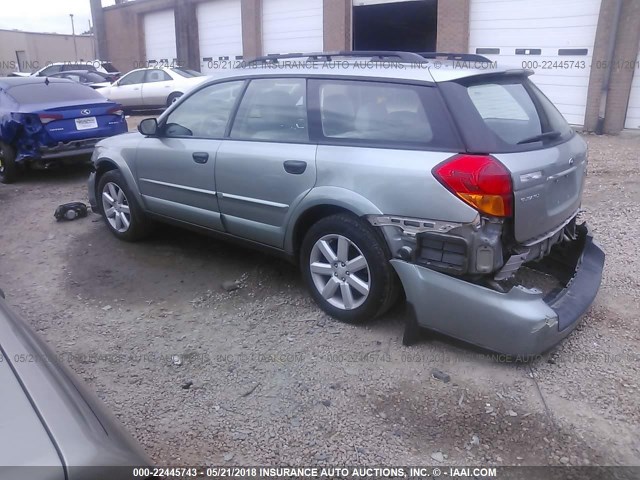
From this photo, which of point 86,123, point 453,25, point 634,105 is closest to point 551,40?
point 634,105

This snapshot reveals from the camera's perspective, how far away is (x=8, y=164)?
26.2 ft

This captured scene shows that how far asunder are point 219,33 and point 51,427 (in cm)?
2083

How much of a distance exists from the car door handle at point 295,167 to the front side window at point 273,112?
170 millimetres

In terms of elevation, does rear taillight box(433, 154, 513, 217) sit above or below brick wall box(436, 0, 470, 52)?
below

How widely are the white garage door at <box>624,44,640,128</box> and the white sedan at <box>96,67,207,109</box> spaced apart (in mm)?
10919

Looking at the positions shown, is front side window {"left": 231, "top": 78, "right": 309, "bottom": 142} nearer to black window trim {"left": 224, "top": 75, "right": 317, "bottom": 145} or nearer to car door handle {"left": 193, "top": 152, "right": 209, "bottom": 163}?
black window trim {"left": 224, "top": 75, "right": 317, "bottom": 145}

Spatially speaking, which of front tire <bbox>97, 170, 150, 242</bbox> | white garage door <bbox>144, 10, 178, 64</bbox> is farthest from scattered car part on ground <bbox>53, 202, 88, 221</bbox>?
white garage door <bbox>144, 10, 178, 64</bbox>

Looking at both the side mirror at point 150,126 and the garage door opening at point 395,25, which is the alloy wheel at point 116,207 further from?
the garage door opening at point 395,25

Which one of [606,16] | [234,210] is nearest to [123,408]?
[234,210]

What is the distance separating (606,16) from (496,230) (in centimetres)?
1053

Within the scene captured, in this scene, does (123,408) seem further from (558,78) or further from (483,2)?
(483,2)

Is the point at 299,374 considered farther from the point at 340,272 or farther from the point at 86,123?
the point at 86,123

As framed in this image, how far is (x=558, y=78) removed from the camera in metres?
12.4

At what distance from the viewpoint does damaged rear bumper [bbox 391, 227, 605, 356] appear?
299 cm
